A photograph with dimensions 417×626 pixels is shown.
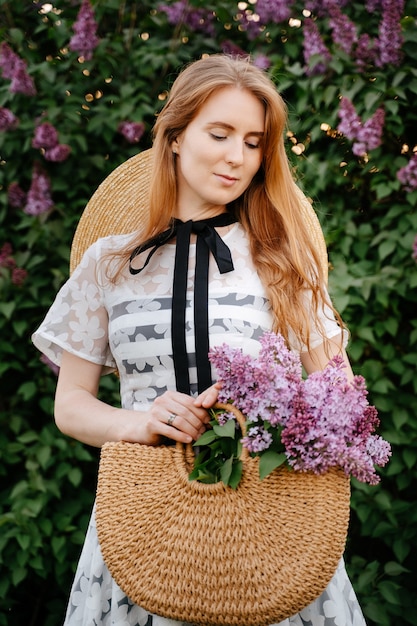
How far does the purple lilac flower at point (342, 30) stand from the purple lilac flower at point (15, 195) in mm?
1167

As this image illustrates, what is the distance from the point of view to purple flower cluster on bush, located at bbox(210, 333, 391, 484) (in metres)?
1.11

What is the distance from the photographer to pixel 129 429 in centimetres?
138

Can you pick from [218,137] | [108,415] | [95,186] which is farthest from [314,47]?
[108,415]

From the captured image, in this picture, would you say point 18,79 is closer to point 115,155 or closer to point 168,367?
point 115,155

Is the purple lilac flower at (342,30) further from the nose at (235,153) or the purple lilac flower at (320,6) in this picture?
the nose at (235,153)

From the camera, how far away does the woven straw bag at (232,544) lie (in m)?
1.13

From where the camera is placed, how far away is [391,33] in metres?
2.26

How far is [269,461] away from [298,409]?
0.32ft

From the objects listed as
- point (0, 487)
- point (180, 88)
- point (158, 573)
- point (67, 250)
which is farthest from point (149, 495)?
point (0, 487)

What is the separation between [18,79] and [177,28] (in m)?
0.57

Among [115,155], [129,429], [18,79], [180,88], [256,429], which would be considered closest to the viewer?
[256,429]

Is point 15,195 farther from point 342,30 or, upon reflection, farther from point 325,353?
point 325,353

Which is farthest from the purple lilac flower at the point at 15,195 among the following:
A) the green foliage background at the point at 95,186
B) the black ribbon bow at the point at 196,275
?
the black ribbon bow at the point at 196,275

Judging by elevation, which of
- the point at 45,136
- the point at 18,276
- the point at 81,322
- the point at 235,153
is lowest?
the point at 18,276
